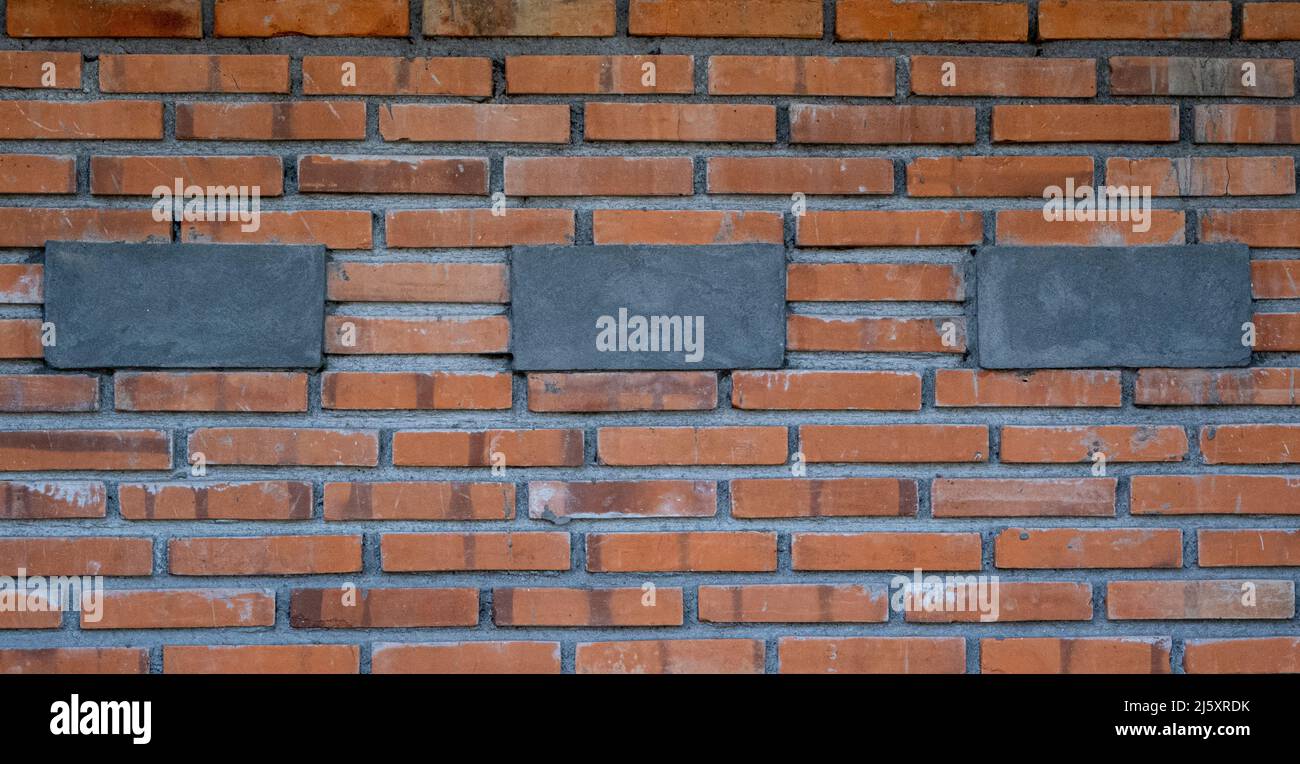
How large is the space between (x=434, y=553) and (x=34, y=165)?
1.09m

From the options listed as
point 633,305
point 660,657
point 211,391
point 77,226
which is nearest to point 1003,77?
point 633,305

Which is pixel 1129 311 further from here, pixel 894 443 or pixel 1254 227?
pixel 894 443

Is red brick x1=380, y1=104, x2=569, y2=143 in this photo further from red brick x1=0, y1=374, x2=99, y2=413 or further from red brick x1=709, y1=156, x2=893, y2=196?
red brick x1=0, y1=374, x2=99, y2=413

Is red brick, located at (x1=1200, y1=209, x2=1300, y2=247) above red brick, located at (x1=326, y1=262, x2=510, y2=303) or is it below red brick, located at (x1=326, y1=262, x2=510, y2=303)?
above

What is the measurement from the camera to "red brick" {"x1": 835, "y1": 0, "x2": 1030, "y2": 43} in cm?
180

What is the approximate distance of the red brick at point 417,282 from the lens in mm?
1762

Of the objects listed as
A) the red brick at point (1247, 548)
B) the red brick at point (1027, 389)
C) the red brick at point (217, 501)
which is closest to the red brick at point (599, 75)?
the red brick at point (1027, 389)

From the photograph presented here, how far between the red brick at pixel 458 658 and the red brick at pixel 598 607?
6cm

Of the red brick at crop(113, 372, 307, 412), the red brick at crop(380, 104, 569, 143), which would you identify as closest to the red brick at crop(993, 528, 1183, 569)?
the red brick at crop(380, 104, 569, 143)

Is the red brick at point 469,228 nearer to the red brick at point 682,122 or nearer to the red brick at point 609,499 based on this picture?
the red brick at point 682,122

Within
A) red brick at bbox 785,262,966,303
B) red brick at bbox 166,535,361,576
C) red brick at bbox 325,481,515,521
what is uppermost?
red brick at bbox 785,262,966,303

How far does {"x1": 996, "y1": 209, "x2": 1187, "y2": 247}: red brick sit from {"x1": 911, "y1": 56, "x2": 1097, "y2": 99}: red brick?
244 mm

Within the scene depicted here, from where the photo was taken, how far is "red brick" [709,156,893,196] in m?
1.78
